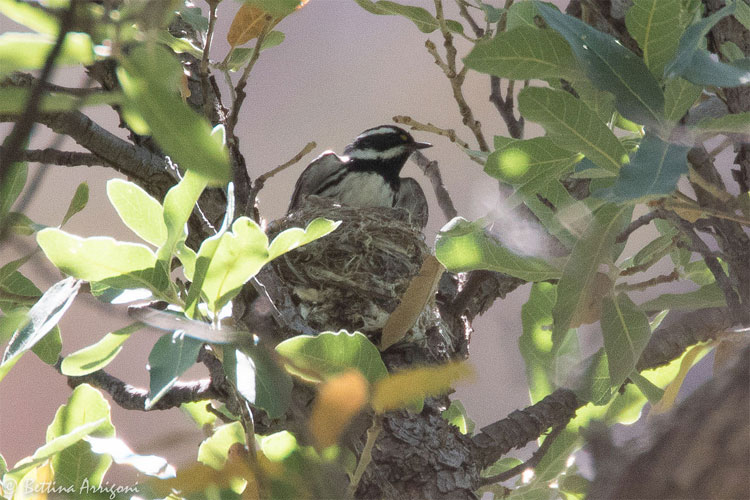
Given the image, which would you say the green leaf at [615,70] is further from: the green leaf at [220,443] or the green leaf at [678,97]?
the green leaf at [220,443]

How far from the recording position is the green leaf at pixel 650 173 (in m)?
0.90

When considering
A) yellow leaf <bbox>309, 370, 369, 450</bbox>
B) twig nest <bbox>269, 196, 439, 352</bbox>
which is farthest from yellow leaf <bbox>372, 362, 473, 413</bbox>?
twig nest <bbox>269, 196, 439, 352</bbox>

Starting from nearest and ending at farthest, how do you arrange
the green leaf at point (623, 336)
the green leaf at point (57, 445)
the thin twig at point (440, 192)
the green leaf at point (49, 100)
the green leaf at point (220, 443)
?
the green leaf at point (49, 100) → the green leaf at point (57, 445) → the green leaf at point (220, 443) → the green leaf at point (623, 336) → the thin twig at point (440, 192)

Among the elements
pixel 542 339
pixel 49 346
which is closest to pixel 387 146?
pixel 542 339

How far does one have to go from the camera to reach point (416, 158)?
4176 mm

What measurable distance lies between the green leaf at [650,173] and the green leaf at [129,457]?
27.6 inches

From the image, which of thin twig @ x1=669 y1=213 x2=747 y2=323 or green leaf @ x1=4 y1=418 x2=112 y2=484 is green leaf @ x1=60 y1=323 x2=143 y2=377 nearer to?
green leaf @ x1=4 y1=418 x2=112 y2=484

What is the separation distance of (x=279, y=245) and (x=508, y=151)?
0.38 metres

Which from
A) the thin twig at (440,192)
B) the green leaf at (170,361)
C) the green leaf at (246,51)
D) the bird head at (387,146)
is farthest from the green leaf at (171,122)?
→ the bird head at (387,146)

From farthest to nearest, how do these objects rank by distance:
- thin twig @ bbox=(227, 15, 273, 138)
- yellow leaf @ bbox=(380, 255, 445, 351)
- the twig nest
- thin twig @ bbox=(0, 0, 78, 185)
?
the twig nest < yellow leaf @ bbox=(380, 255, 445, 351) < thin twig @ bbox=(227, 15, 273, 138) < thin twig @ bbox=(0, 0, 78, 185)

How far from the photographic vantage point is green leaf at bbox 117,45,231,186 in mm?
497

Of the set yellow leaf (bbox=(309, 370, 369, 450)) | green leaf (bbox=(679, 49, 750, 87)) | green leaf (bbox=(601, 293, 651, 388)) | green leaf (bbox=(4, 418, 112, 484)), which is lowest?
green leaf (bbox=(4, 418, 112, 484))

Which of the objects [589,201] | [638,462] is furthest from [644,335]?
[638,462]

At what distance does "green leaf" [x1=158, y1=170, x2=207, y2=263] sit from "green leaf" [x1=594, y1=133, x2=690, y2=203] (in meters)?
0.51
